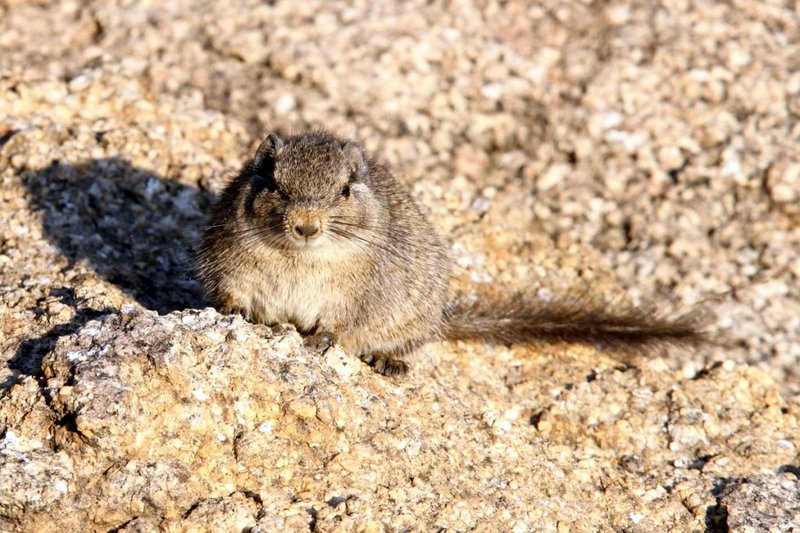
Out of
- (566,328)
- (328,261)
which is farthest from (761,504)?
(328,261)

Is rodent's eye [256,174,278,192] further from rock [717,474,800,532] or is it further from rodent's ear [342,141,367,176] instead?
rock [717,474,800,532]

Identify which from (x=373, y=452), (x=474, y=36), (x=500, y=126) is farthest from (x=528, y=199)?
(x=373, y=452)

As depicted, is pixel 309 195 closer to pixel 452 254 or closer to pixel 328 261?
pixel 328 261

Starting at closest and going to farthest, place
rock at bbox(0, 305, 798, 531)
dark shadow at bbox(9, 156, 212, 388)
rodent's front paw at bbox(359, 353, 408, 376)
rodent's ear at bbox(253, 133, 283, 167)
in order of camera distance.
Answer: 1. rock at bbox(0, 305, 798, 531)
2. rodent's ear at bbox(253, 133, 283, 167)
3. rodent's front paw at bbox(359, 353, 408, 376)
4. dark shadow at bbox(9, 156, 212, 388)

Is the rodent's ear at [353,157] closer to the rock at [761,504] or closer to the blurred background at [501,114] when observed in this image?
the blurred background at [501,114]

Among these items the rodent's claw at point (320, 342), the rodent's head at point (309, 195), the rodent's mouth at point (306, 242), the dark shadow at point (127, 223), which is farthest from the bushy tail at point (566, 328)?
the dark shadow at point (127, 223)

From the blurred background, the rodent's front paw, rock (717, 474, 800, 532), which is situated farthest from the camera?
the blurred background

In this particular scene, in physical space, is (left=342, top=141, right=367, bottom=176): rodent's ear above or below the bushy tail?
above

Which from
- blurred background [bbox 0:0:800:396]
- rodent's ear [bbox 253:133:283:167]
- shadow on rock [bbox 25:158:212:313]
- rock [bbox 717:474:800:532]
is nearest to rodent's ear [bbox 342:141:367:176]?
rodent's ear [bbox 253:133:283:167]
